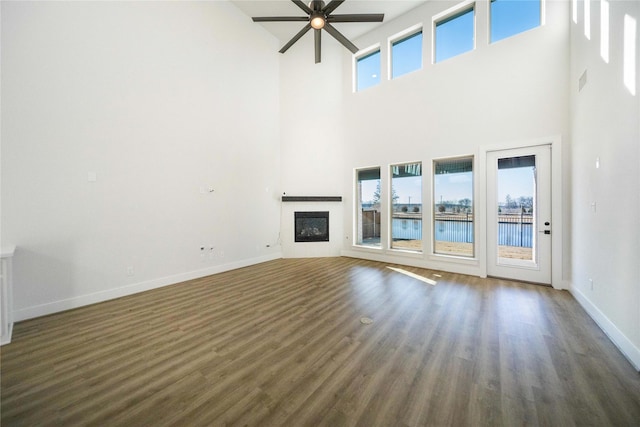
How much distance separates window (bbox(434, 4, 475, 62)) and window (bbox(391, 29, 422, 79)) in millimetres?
382

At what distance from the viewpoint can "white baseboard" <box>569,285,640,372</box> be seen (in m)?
2.00

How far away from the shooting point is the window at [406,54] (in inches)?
212

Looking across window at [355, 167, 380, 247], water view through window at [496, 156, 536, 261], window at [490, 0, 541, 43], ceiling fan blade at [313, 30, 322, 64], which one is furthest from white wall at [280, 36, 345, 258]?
water view through window at [496, 156, 536, 261]

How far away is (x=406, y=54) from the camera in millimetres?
5582

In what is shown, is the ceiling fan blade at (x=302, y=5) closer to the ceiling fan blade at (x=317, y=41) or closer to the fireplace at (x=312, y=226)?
the ceiling fan blade at (x=317, y=41)

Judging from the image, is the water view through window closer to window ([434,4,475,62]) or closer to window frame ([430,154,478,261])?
window frame ([430,154,478,261])

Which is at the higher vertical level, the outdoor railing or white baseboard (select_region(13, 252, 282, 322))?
the outdoor railing

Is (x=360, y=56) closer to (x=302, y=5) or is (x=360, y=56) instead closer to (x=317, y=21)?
(x=317, y=21)

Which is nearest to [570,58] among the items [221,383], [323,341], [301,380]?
[323,341]

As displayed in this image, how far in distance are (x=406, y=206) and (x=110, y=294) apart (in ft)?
19.1

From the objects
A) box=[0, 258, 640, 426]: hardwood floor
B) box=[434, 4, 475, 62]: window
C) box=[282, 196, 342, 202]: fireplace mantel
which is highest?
box=[434, 4, 475, 62]: window

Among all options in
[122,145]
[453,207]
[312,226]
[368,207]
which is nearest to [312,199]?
[312,226]

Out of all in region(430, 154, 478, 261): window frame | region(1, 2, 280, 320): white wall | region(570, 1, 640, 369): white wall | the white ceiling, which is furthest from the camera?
the white ceiling

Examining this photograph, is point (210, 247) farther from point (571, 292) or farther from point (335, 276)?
point (571, 292)
